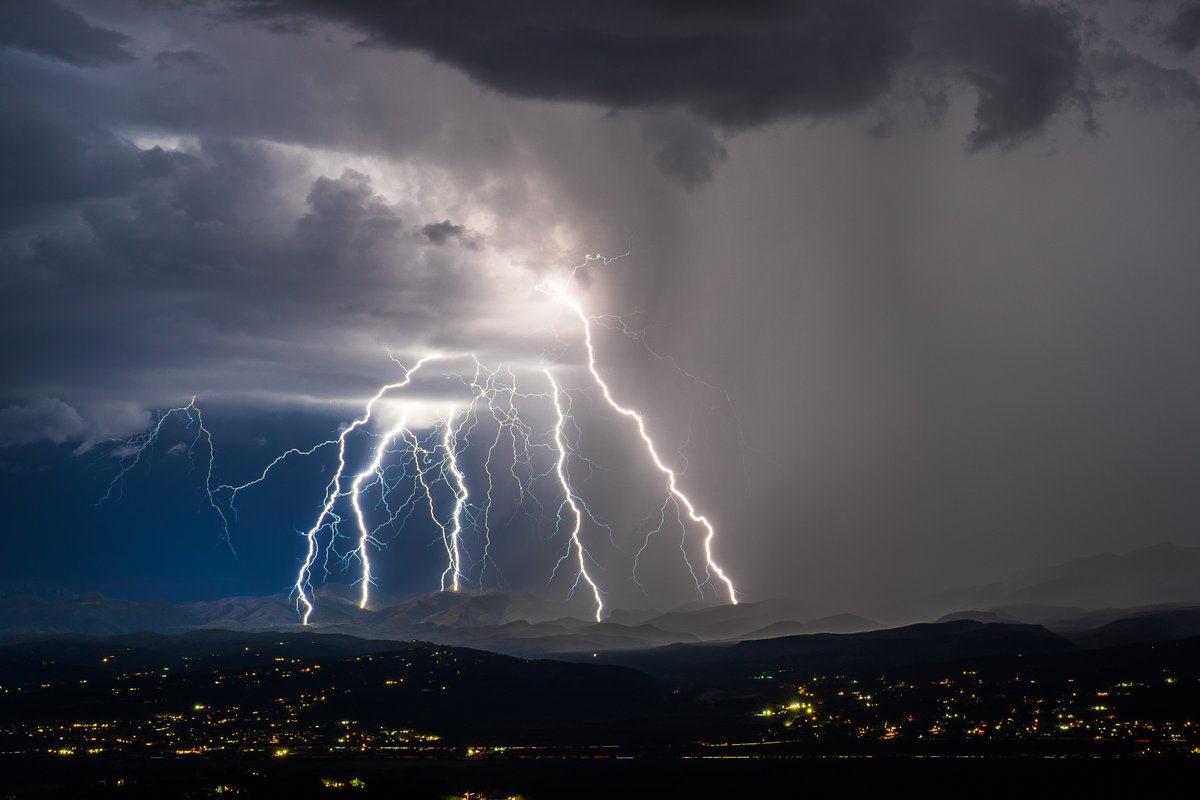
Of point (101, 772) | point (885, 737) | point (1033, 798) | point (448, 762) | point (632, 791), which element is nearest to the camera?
point (1033, 798)

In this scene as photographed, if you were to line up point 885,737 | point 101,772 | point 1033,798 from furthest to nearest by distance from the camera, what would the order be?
point 885,737
point 101,772
point 1033,798

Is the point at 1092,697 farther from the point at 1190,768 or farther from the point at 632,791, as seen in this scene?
the point at 632,791

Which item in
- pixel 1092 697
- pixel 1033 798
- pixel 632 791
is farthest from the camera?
pixel 1092 697

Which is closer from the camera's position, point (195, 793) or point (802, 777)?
point (195, 793)

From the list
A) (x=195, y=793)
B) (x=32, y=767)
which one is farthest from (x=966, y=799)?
(x=32, y=767)

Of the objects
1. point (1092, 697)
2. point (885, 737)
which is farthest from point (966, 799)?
point (1092, 697)

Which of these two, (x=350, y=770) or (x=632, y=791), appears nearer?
(x=632, y=791)

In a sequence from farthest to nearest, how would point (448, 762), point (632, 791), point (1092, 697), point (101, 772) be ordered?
point (1092, 697) → point (448, 762) → point (101, 772) → point (632, 791)

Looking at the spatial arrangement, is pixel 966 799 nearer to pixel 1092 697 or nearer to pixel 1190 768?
pixel 1190 768
